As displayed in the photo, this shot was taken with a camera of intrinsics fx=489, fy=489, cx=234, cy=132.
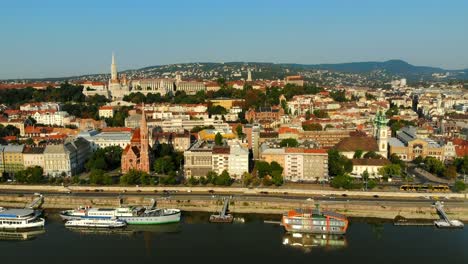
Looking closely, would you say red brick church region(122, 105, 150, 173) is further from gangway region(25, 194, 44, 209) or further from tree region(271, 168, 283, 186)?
tree region(271, 168, 283, 186)

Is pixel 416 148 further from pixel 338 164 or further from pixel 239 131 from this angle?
pixel 239 131

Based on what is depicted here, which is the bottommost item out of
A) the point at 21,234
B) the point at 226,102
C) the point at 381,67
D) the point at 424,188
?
the point at 21,234

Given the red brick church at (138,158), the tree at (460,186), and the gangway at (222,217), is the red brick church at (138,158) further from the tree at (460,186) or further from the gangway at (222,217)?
the tree at (460,186)

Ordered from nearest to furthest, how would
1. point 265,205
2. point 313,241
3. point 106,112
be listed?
point 313,241 < point 265,205 < point 106,112

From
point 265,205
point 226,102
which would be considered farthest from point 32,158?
point 226,102

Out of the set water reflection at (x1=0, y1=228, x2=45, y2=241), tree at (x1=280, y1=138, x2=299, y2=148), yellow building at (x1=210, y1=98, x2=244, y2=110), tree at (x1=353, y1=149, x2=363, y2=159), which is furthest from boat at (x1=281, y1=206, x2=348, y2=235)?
yellow building at (x1=210, y1=98, x2=244, y2=110)

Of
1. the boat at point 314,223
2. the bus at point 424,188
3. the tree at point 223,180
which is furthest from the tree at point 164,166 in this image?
the bus at point 424,188
